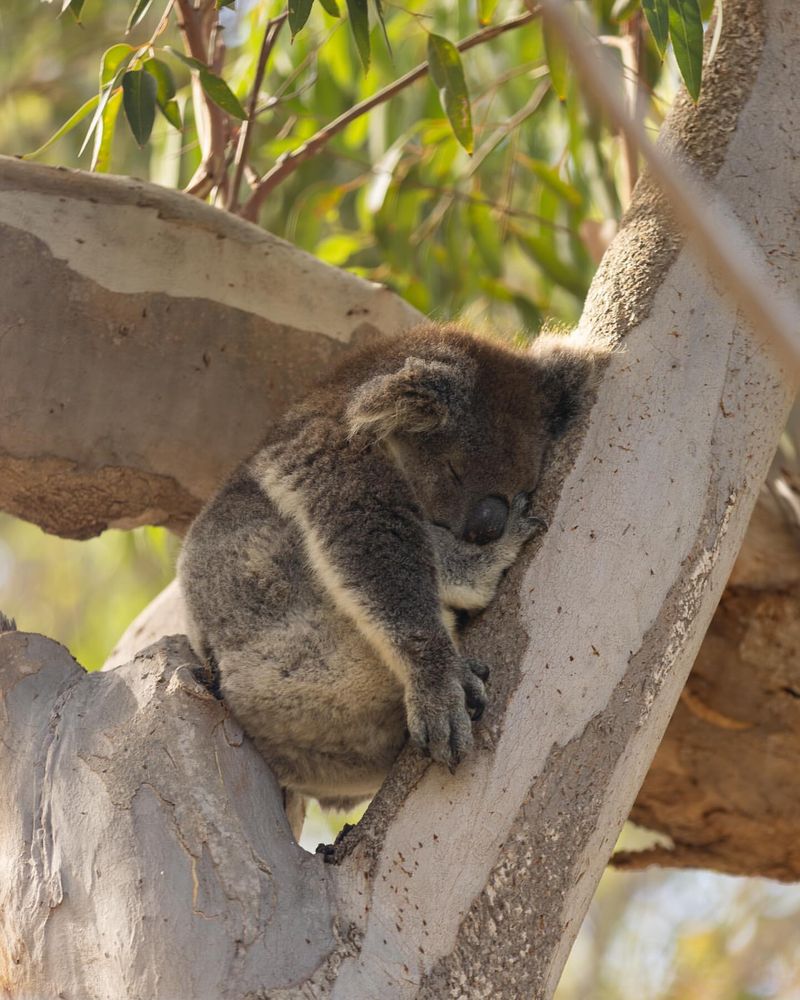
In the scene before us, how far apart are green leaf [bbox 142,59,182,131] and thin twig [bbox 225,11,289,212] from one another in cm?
18

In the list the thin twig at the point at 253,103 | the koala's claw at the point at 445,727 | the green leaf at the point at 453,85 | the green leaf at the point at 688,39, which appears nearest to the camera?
the koala's claw at the point at 445,727

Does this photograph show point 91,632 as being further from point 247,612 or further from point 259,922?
point 259,922

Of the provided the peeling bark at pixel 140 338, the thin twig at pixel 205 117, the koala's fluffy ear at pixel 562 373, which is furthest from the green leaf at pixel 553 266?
the koala's fluffy ear at pixel 562 373

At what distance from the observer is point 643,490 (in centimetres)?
187

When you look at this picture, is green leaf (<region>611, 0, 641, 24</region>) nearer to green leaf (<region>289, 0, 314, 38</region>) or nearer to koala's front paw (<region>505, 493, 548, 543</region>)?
green leaf (<region>289, 0, 314, 38</region>)

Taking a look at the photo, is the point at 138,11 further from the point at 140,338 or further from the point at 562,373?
the point at 562,373

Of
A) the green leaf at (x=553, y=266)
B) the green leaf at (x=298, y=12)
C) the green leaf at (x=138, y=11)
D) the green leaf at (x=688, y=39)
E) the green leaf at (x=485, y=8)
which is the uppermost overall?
the green leaf at (x=688, y=39)

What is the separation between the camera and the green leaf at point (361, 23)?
2.44 meters

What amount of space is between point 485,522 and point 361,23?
3.75ft

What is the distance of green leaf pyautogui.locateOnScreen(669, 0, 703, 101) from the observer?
86.2 inches

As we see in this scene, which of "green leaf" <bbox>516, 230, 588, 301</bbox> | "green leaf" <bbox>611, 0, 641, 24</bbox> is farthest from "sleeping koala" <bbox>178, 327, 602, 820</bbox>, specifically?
"green leaf" <bbox>516, 230, 588, 301</bbox>

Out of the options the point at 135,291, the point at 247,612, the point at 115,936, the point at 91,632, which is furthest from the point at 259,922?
the point at 91,632

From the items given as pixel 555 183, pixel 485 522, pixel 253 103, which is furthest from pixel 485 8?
pixel 485 522

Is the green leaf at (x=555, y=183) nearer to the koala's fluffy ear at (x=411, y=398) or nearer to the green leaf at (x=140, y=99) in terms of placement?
the green leaf at (x=140, y=99)
